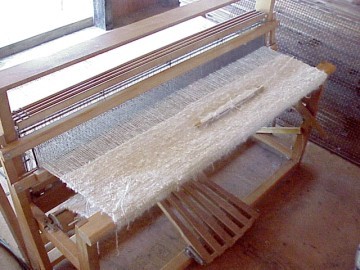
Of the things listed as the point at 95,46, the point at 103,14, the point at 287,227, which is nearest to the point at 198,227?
the point at 287,227

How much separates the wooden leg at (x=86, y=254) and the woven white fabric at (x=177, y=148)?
84mm

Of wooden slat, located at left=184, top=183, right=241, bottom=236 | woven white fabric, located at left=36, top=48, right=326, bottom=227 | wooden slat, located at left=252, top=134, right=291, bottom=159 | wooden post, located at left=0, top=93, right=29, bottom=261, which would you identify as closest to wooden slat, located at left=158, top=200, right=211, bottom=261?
wooden slat, located at left=184, top=183, right=241, bottom=236

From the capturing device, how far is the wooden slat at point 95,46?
1090 millimetres

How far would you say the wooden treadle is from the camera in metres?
1.69

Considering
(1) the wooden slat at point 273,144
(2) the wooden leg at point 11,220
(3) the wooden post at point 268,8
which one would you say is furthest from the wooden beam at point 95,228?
(1) the wooden slat at point 273,144

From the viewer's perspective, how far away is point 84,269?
1234 mm

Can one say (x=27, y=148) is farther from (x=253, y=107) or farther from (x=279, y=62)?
(x=279, y=62)

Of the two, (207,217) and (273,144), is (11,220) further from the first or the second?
(273,144)

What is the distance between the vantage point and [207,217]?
1759mm

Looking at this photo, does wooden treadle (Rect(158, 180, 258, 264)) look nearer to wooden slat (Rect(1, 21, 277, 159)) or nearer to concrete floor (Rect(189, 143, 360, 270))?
concrete floor (Rect(189, 143, 360, 270))

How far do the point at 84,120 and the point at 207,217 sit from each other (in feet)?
2.40

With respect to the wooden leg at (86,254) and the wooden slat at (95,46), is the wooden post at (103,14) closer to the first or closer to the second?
the wooden slat at (95,46)

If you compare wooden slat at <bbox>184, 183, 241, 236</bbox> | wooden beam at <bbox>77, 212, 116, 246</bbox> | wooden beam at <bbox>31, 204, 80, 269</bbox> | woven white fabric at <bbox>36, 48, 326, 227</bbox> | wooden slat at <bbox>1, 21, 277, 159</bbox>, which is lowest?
wooden slat at <bbox>184, 183, 241, 236</bbox>

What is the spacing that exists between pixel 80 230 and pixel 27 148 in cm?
26
